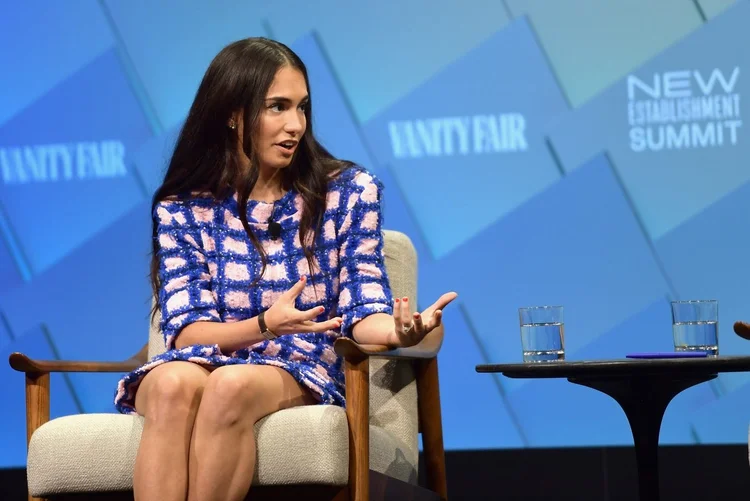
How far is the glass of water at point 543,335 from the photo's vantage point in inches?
87.9

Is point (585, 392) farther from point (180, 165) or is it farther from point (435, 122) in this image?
point (180, 165)

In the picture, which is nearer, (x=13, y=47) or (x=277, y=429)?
(x=277, y=429)

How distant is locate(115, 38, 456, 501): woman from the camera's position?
223cm

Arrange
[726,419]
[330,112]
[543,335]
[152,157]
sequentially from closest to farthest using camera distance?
1. [543,335]
2. [726,419]
3. [330,112]
4. [152,157]

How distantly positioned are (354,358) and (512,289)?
1578 mm

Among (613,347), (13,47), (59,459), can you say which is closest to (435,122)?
(613,347)

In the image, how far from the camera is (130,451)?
2.13m

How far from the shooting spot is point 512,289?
364cm

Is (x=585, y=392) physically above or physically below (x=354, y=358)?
below

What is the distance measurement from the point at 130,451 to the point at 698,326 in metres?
1.21

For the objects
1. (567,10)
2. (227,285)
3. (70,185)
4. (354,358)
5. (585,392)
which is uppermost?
(567,10)

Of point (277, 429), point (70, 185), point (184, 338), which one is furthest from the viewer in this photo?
point (70, 185)

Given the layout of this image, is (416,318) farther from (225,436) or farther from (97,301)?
(97,301)

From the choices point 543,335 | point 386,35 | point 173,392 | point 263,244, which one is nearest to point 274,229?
point 263,244
